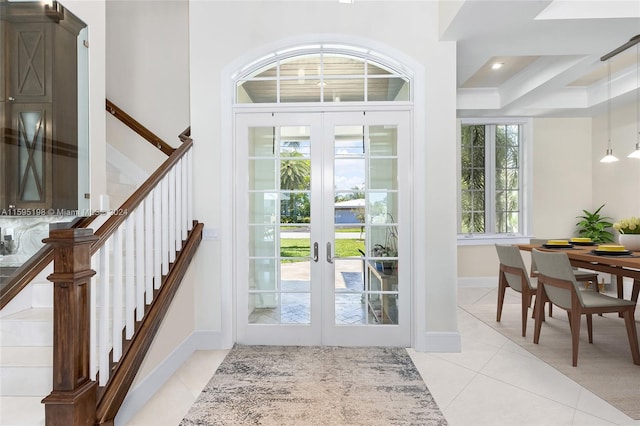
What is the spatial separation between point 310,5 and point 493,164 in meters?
4.33

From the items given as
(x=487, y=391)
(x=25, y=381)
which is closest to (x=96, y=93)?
(x=25, y=381)

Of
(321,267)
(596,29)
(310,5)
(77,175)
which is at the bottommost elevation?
(321,267)

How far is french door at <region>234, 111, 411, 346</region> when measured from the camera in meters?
3.58

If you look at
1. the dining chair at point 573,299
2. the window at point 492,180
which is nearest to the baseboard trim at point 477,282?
the window at point 492,180

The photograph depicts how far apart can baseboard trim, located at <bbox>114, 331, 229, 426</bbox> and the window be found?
452 cm

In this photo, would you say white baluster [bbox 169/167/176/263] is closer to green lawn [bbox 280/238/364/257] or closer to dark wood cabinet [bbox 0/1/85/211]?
dark wood cabinet [bbox 0/1/85/211]

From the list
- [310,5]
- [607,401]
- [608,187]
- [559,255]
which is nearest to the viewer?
[607,401]

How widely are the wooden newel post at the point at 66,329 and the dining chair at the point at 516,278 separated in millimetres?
3912

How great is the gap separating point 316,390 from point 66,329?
164 cm

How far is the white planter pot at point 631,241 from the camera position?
12.1ft

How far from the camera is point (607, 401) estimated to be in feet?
8.30

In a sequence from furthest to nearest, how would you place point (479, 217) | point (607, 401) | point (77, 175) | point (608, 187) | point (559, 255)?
1. point (479, 217)
2. point (608, 187)
3. point (559, 255)
4. point (77, 175)
5. point (607, 401)

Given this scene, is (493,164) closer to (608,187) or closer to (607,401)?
(608,187)

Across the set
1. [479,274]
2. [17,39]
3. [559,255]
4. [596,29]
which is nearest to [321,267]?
[559,255]
